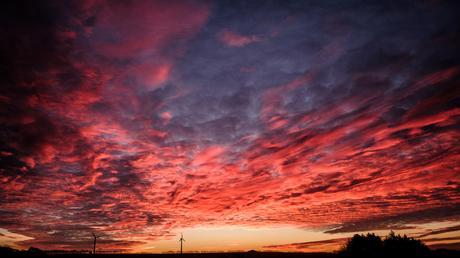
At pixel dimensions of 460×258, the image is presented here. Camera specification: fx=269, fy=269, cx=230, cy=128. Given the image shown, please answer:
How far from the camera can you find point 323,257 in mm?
87312

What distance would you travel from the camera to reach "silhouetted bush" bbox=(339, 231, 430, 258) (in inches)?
1847

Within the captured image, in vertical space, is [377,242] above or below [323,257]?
above

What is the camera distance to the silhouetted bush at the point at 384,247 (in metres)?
46.9

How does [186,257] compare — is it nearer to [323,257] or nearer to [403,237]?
[323,257]

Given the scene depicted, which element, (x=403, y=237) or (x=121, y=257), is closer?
(x=403, y=237)

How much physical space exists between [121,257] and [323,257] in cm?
6548

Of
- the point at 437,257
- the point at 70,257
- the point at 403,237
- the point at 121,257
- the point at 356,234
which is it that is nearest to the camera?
the point at 437,257

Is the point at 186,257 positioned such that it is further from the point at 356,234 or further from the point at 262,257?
the point at 356,234

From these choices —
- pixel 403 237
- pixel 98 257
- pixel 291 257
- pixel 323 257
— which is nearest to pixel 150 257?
pixel 98 257

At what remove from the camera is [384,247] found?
49344 millimetres

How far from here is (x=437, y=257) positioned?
1763 inches

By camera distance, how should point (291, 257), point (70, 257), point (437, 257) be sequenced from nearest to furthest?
point (437, 257), point (70, 257), point (291, 257)

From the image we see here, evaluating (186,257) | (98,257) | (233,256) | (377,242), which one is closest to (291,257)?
(233,256)

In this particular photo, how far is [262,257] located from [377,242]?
5545 centimetres
